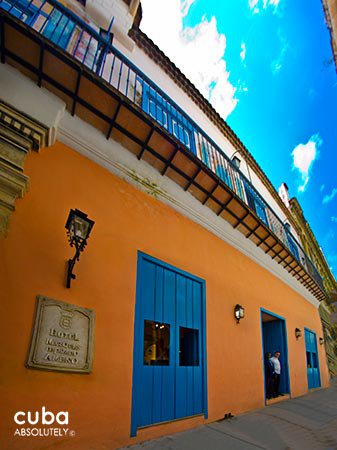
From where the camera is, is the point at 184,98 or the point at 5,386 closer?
the point at 5,386

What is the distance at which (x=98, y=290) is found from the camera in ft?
12.3

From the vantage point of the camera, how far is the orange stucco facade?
2.87 meters

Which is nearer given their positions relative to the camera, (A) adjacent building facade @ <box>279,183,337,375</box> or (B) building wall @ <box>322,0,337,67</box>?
(B) building wall @ <box>322,0,337,67</box>

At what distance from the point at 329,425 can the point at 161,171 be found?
6.13 m

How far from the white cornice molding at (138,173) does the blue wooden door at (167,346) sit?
1.38 meters

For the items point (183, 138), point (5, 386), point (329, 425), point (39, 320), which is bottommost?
point (329, 425)

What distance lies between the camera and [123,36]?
6.56m

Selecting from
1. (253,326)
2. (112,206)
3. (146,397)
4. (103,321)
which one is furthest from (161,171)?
(253,326)

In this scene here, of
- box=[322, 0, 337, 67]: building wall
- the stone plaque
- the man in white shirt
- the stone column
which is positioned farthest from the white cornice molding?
box=[322, 0, 337, 67]: building wall

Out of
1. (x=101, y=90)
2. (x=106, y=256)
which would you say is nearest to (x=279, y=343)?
(x=106, y=256)

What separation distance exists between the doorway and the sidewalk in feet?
6.38

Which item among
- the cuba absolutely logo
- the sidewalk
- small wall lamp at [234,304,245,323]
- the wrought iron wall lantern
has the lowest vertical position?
the sidewalk

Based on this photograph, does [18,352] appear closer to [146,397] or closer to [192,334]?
[146,397]

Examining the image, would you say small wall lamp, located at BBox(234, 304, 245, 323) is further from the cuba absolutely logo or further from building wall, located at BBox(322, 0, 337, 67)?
building wall, located at BBox(322, 0, 337, 67)
